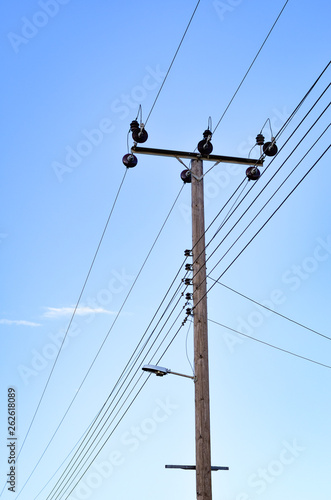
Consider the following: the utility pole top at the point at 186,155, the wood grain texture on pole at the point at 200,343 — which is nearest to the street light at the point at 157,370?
the wood grain texture on pole at the point at 200,343

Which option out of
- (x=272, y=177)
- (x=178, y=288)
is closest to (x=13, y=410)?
(x=178, y=288)

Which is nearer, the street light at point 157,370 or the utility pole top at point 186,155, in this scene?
the street light at point 157,370

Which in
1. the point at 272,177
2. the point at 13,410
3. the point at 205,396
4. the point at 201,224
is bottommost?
the point at 205,396

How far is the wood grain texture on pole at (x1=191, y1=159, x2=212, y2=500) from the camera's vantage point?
29.1 feet

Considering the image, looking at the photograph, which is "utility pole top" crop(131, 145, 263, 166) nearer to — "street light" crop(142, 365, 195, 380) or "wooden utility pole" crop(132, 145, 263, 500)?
"wooden utility pole" crop(132, 145, 263, 500)

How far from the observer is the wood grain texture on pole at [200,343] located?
29.1ft

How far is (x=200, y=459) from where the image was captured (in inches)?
351

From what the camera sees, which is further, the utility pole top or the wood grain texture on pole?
the utility pole top

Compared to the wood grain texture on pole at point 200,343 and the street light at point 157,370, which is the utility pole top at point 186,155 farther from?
the street light at point 157,370

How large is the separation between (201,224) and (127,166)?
1.77m

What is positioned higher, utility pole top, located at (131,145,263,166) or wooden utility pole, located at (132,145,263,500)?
utility pole top, located at (131,145,263,166)

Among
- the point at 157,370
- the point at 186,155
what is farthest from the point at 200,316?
the point at 186,155

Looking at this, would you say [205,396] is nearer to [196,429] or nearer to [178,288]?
[196,429]

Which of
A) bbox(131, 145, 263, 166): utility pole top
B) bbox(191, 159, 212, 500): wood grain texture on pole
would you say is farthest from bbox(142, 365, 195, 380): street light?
bbox(131, 145, 263, 166): utility pole top
